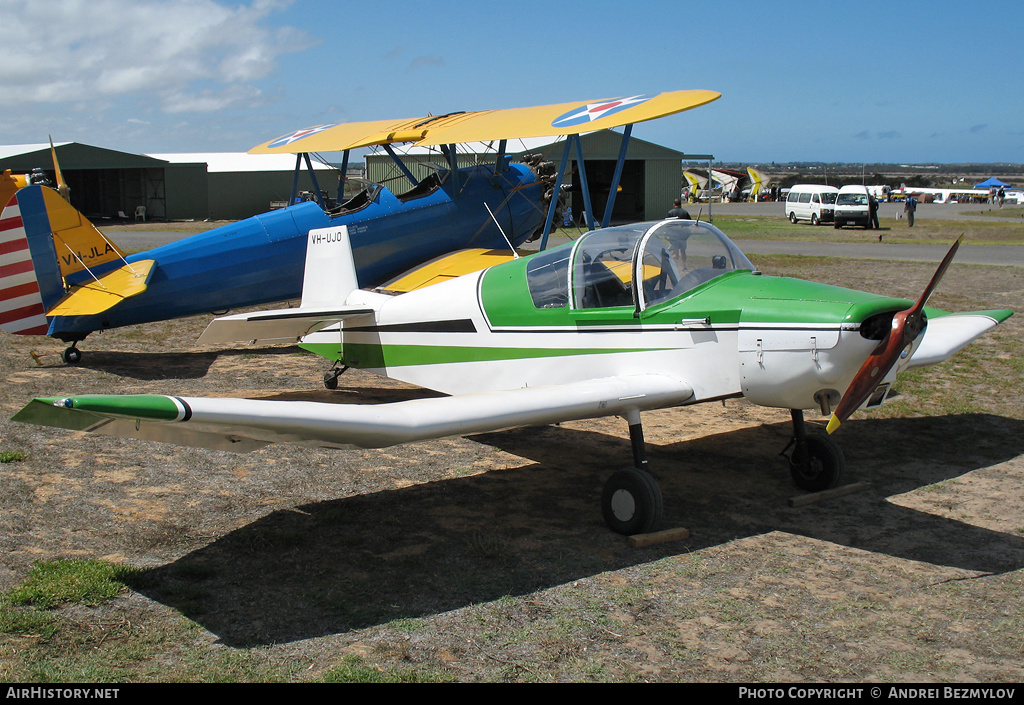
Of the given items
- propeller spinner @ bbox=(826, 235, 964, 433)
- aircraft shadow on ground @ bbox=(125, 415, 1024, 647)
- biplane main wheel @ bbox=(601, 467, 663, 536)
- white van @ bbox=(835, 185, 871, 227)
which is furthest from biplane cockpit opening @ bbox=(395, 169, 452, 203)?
white van @ bbox=(835, 185, 871, 227)

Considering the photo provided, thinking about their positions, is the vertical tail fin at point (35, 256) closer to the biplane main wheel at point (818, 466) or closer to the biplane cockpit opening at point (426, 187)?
the biplane cockpit opening at point (426, 187)

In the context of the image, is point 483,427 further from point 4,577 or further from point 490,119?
point 490,119

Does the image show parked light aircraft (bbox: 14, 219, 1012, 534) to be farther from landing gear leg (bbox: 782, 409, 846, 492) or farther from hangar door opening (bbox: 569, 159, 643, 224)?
hangar door opening (bbox: 569, 159, 643, 224)

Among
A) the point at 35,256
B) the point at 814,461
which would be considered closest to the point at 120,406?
the point at 814,461

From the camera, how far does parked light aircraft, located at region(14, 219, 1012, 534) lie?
15.3 ft

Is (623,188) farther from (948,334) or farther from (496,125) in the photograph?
(948,334)

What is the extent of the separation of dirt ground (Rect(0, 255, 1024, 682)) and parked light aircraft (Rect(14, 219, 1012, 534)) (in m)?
0.67

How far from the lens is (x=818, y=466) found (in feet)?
21.6

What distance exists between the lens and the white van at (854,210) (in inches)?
1395

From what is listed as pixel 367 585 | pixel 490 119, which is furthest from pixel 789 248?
pixel 367 585

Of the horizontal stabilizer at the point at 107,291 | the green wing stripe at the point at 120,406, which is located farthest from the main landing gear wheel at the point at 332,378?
the green wing stripe at the point at 120,406

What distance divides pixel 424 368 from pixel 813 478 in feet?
10.9

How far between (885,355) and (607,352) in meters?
1.94

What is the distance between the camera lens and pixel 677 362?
5.90m
